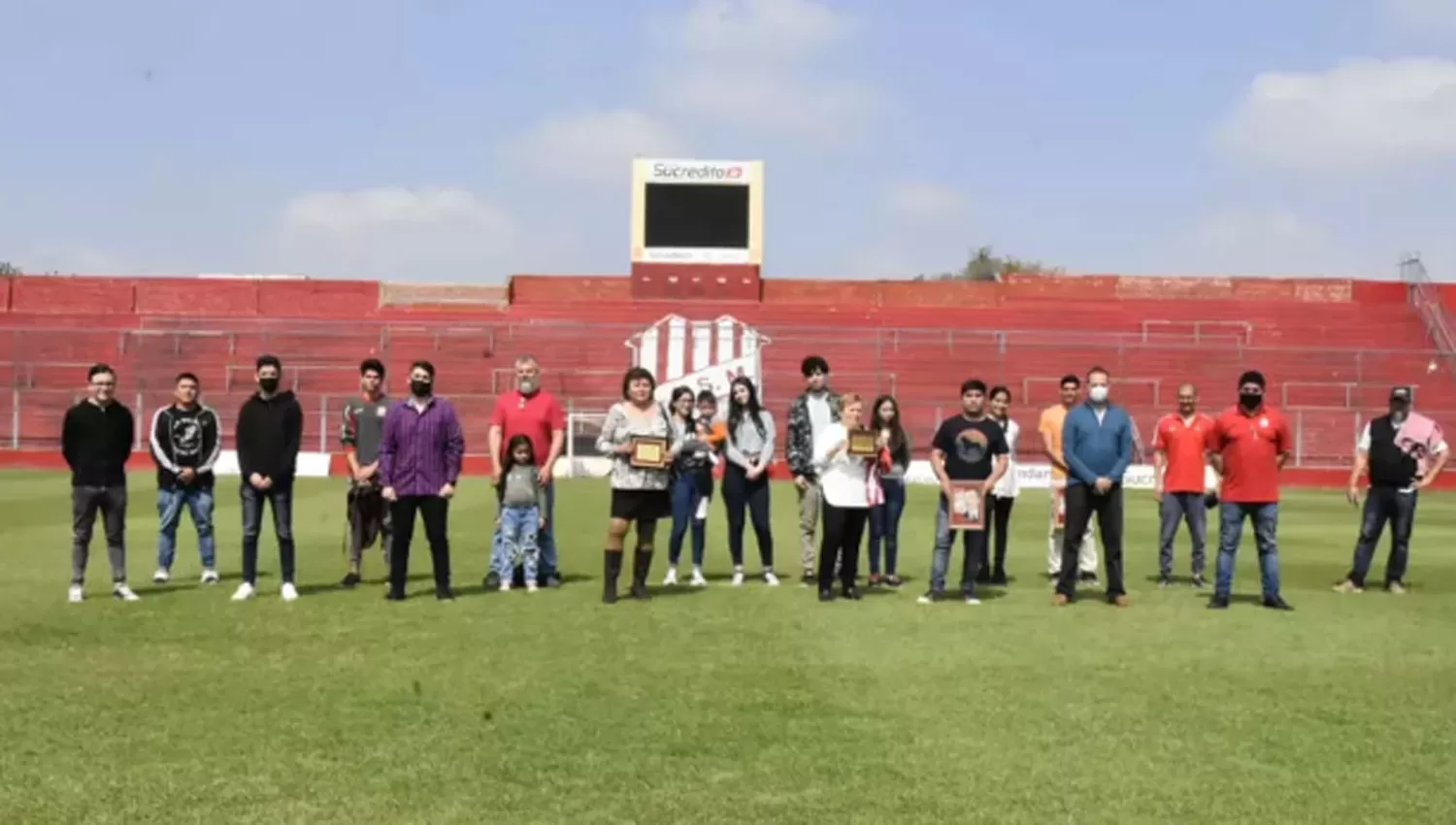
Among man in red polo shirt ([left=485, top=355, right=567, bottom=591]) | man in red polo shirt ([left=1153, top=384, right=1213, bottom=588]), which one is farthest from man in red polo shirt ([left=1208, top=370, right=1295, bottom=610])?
man in red polo shirt ([left=485, top=355, right=567, bottom=591])

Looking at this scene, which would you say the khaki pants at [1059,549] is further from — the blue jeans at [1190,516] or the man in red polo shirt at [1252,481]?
the man in red polo shirt at [1252,481]

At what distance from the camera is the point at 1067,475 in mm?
11273

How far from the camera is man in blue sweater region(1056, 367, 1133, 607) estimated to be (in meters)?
10.9

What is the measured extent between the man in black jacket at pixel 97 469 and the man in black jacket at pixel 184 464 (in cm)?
96

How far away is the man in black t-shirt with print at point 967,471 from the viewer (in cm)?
1086

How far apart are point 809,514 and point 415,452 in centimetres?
356

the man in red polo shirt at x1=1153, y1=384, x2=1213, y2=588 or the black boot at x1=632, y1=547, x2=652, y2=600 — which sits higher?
the man in red polo shirt at x1=1153, y1=384, x2=1213, y2=588

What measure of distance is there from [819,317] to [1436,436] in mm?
31414

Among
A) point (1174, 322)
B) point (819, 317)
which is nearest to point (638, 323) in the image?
point (819, 317)

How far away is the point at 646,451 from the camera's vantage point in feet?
34.7

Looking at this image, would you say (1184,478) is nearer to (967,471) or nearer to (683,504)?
(967,471)

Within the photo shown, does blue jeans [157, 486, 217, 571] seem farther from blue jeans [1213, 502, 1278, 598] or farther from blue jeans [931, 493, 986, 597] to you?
blue jeans [1213, 502, 1278, 598]

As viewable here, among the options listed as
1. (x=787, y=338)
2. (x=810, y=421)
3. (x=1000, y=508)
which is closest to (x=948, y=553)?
(x=810, y=421)

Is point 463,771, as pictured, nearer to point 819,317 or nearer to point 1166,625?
point 1166,625
